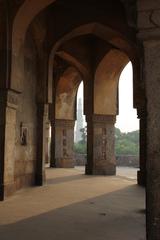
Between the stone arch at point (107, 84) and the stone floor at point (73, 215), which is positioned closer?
the stone floor at point (73, 215)

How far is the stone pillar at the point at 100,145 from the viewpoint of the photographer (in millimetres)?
12320

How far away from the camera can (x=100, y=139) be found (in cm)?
1256

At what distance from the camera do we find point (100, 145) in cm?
1248

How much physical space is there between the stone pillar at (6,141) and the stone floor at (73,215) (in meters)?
0.29

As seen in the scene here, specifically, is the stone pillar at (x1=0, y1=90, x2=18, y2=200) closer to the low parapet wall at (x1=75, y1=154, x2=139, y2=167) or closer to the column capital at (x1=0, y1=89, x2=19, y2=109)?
the column capital at (x1=0, y1=89, x2=19, y2=109)

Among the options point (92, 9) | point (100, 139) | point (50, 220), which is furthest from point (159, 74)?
point (100, 139)

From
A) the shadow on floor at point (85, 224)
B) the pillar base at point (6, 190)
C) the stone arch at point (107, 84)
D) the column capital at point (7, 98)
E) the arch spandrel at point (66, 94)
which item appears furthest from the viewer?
the arch spandrel at point (66, 94)

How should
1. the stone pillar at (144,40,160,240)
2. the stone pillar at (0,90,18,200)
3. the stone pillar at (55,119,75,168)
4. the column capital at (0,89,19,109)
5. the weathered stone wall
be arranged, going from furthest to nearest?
1. the stone pillar at (55,119,75,168)
2. the weathered stone wall
3. the column capital at (0,89,19,109)
4. the stone pillar at (0,90,18,200)
5. the stone pillar at (144,40,160,240)

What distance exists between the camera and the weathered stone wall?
26.0ft

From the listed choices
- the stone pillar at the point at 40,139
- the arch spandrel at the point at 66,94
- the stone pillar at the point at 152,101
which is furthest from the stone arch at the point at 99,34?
the stone pillar at the point at 152,101

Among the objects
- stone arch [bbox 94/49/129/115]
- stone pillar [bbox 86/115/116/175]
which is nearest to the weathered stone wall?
stone pillar [bbox 86/115/116/175]

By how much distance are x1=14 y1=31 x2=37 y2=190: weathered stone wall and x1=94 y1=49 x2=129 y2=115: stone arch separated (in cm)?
382

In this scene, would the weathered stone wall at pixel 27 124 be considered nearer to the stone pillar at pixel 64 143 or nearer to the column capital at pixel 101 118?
the column capital at pixel 101 118

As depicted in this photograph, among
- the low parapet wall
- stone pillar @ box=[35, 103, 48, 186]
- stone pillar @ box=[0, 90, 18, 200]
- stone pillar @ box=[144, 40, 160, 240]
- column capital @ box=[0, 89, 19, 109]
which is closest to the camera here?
stone pillar @ box=[144, 40, 160, 240]
